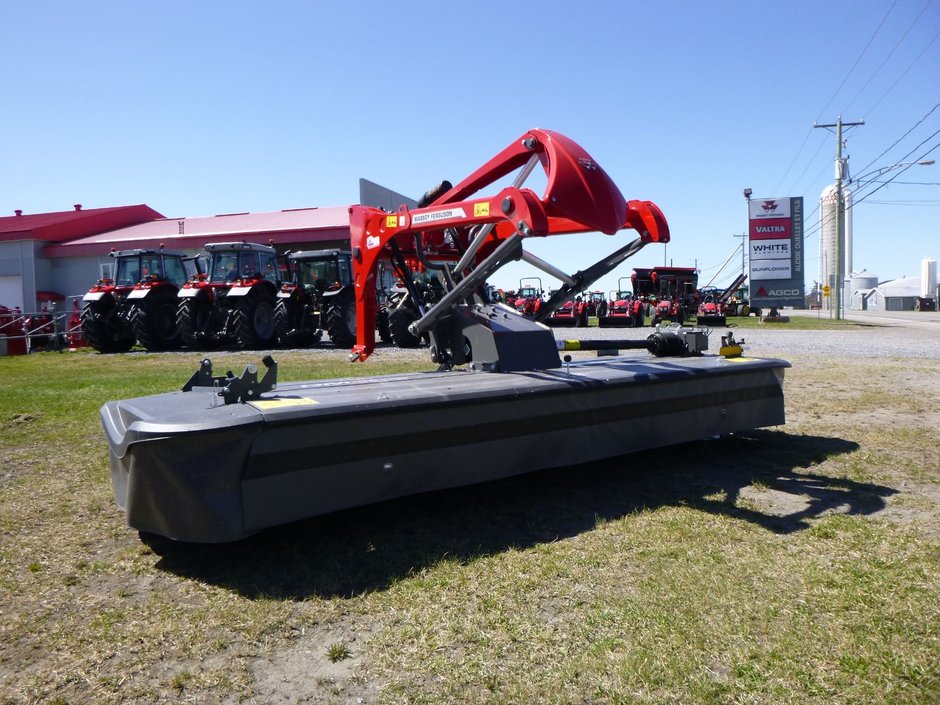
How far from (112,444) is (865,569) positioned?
10.6ft

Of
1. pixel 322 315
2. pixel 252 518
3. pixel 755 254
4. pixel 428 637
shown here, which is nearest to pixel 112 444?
pixel 252 518

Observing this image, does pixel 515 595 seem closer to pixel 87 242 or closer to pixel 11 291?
pixel 87 242

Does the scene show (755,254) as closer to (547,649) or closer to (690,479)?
(690,479)

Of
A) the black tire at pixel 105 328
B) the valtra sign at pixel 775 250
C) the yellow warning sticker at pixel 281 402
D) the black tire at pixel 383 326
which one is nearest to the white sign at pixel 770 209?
the valtra sign at pixel 775 250

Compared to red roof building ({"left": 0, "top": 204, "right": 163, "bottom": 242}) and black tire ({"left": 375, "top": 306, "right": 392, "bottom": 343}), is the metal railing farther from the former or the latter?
red roof building ({"left": 0, "top": 204, "right": 163, "bottom": 242})

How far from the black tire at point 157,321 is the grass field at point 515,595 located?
456 inches

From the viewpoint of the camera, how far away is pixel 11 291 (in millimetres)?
28422

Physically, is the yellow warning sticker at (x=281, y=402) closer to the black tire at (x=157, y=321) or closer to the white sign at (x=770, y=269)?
the black tire at (x=157, y=321)

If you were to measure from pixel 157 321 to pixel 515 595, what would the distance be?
1504 cm

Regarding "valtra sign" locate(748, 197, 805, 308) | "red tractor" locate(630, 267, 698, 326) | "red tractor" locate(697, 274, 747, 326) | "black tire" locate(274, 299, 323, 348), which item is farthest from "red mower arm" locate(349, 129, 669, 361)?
"valtra sign" locate(748, 197, 805, 308)

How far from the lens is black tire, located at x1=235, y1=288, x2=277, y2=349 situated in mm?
15102

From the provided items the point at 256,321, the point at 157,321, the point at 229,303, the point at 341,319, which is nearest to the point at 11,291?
the point at 157,321

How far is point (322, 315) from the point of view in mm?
16297

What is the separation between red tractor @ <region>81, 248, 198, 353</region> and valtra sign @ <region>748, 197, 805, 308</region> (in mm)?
21992
